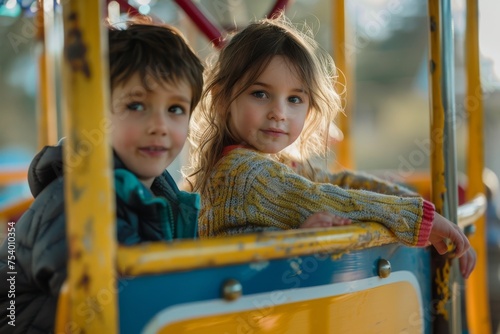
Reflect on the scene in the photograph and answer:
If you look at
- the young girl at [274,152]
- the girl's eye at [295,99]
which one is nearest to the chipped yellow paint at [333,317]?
the young girl at [274,152]

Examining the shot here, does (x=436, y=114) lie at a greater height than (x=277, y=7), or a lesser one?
lesser

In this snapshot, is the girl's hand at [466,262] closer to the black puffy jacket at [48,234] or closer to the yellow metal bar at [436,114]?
the yellow metal bar at [436,114]

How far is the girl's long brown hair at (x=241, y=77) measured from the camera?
1.54 meters

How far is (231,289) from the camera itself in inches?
38.9

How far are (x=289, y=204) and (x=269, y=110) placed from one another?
0.93ft

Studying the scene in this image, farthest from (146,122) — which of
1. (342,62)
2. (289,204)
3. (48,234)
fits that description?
(342,62)

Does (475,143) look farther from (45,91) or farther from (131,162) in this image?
(45,91)

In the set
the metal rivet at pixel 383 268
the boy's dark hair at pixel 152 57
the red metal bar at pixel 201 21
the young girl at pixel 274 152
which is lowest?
the metal rivet at pixel 383 268

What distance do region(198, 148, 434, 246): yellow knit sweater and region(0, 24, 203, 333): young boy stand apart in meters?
0.13

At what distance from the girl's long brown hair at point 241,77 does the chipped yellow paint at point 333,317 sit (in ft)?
1.49

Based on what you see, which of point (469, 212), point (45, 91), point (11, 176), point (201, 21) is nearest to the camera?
point (469, 212)

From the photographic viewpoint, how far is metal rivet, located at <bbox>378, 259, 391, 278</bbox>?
128 centimetres

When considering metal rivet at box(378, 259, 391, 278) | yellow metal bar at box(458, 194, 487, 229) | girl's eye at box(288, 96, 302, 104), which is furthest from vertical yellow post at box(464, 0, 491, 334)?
metal rivet at box(378, 259, 391, 278)

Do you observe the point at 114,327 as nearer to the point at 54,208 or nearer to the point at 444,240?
the point at 54,208
